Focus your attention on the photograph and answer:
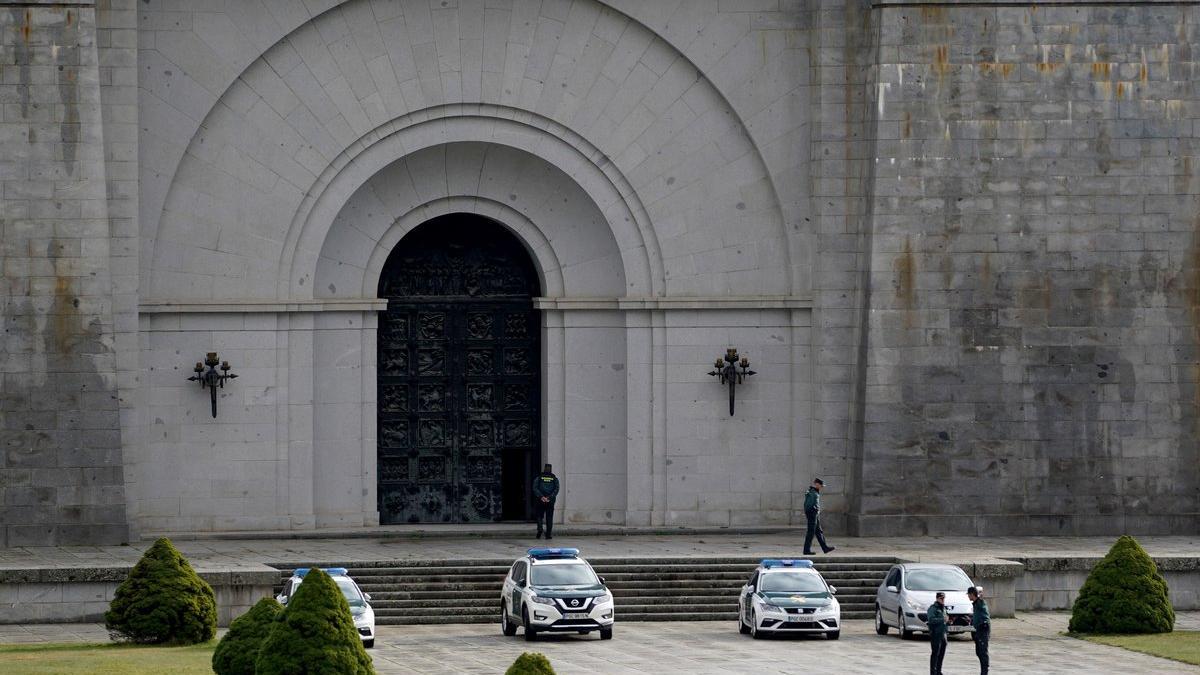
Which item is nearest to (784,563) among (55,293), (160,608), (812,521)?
(812,521)

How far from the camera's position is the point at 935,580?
3381 cm

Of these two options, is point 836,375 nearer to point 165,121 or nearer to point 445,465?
point 445,465

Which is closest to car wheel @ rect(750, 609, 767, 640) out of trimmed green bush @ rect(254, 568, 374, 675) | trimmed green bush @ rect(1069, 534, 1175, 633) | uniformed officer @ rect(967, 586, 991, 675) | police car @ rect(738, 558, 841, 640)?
police car @ rect(738, 558, 841, 640)

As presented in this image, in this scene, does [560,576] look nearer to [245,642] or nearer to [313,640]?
[245,642]

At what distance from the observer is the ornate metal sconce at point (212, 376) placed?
40.2m

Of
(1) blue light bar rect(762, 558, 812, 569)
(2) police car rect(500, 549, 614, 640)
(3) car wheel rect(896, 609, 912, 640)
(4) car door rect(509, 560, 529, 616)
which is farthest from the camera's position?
(1) blue light bar rect(762, 558, 812, 569)

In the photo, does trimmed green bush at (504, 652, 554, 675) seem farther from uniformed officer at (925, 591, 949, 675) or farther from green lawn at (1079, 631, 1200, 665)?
green lawn at (1079, 631, 1200, 665)

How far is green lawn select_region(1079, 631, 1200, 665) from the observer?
31.7 meters

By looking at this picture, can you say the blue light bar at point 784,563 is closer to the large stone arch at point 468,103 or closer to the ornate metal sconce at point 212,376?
the large stone arch at point 468,103

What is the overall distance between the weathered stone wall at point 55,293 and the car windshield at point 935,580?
14.2m

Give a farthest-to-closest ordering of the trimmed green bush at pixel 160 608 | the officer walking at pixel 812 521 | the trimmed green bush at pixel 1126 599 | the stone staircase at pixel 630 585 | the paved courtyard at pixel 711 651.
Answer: the officer walking at pixel 812 521 < the stone staircase at pixel 630 585 < the trimmed green bush at pixel 1126 599 < the trimmed green bush at pixel 160 608 < the paved courtyard at pixel 711 651

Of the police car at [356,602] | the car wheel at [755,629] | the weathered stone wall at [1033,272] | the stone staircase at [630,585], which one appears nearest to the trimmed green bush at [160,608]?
the police car at [356,602]

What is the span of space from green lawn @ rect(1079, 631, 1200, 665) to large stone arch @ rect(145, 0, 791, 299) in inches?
434

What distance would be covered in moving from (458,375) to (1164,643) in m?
15.5
